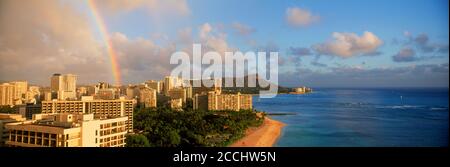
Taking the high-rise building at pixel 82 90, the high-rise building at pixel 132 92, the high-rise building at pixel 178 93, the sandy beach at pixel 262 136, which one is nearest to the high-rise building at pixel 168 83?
the high-rise building at pixel 178 93

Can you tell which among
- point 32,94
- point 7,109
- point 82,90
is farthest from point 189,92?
point 7,109

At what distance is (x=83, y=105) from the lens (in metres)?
7.14

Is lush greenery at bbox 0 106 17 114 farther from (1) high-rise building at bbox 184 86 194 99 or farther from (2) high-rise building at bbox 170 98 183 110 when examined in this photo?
(1) high-rise building at bbox 184 86 194 99

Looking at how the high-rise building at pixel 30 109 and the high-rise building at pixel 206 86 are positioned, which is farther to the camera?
the high-rise building at pixel 206 86

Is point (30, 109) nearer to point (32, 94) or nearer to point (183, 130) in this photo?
point (32, 94)

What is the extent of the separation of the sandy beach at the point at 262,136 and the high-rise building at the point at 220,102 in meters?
1.97

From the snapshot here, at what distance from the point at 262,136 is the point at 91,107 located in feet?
11.9

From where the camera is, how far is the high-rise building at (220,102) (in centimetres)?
1082

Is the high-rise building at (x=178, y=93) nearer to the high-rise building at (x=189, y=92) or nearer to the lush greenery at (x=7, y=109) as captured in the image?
the high-rise building at (x=189, y=92)

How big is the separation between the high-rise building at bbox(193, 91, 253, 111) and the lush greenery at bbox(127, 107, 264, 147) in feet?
5.46

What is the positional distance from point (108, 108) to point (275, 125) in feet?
13.5

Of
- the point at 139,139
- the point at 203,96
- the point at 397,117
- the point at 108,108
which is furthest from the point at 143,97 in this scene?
the point at 397,117
